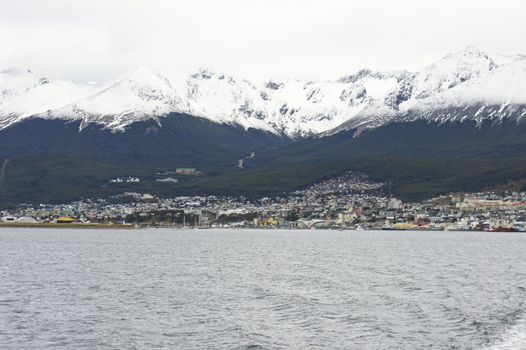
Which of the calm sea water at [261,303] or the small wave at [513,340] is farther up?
the calm sea water at [261,303]

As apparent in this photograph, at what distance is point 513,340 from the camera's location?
55750 mm

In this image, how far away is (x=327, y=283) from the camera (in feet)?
288

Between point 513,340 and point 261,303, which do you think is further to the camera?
point 261,303

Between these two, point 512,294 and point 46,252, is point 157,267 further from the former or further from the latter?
point 512,294

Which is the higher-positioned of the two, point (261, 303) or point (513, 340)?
point (261, 303)

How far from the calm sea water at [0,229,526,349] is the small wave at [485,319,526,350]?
11 centimetres

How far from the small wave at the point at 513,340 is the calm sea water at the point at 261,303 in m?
0.11

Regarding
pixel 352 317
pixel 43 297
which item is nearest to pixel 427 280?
pixel 352 317

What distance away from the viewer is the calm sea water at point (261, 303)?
5675cm

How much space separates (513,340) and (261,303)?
22.0 meters

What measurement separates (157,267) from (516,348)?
6190 cm

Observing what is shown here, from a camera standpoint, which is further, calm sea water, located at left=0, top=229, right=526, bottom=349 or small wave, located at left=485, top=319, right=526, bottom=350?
calm sea water, located at left=0, top=229, right=526, bottom=349

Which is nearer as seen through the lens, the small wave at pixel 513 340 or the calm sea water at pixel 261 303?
the small wave at pixel 513 340

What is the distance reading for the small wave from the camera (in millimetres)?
53781
